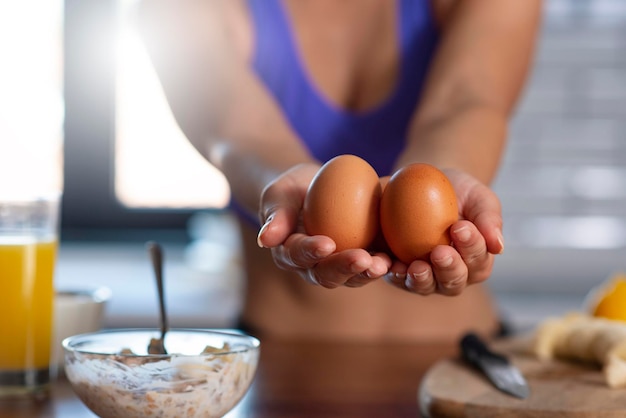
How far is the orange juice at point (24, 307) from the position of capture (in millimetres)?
941

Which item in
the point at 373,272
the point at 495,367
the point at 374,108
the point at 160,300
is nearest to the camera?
the point at 373,272

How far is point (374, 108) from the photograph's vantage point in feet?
4.91

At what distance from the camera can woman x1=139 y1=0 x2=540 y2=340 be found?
1324 mm

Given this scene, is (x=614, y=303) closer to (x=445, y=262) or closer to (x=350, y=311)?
(x=350, y=311)

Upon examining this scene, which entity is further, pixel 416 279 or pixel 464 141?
pixel 464 141

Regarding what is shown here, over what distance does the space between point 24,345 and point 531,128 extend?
6.72 feet

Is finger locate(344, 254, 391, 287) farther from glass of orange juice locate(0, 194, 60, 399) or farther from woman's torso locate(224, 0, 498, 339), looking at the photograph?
woman's torso locate(224, 0, 498, 339)

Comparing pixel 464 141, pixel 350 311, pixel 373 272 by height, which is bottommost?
pixel 350 311

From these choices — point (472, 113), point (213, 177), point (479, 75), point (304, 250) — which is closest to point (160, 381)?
point (304, 250)

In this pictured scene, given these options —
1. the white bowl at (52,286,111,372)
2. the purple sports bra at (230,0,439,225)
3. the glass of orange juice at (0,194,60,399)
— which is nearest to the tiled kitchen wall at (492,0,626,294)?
the purple sports bra at (230,0,439,225)

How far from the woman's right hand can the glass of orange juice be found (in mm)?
283

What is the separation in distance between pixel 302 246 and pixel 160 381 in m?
0.16

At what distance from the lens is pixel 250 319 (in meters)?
1.57

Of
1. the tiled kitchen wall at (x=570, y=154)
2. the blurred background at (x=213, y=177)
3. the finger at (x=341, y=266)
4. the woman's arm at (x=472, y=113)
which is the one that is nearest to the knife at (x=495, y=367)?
the woman's arm at (x=472, y=113)
